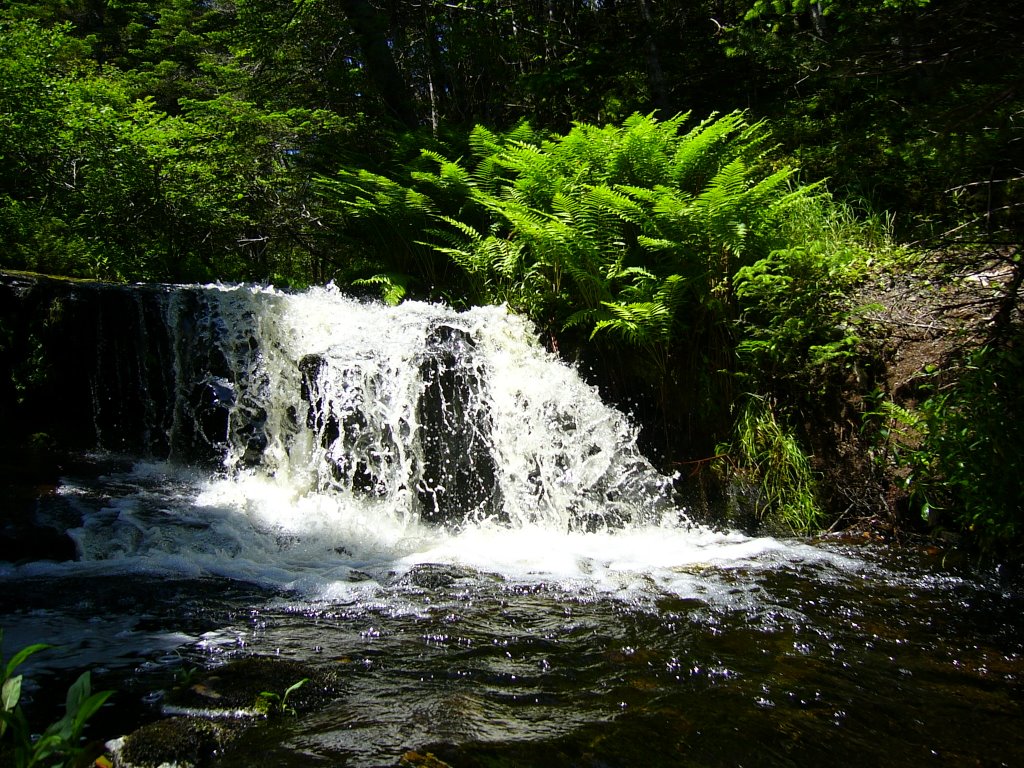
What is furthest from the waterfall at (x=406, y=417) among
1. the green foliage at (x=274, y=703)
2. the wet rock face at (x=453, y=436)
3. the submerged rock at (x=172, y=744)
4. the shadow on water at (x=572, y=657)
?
the submerged rock at (x=172, y=744)

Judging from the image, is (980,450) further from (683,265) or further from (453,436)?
(453,436)

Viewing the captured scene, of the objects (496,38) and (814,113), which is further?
(496,38)

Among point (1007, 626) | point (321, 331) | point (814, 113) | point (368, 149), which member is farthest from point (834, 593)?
point (368, 149)

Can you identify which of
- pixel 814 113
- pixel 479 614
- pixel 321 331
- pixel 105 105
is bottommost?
pixel 479 614

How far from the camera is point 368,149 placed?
10289 mm

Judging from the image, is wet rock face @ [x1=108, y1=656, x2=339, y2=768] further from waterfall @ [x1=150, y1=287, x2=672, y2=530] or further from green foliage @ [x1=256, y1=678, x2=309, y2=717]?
waterfall @ [x1=150, y1=287, x2=672, y2=530]

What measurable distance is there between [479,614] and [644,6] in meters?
8.40

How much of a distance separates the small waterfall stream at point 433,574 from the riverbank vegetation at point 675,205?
64 cm

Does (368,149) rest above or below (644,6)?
below

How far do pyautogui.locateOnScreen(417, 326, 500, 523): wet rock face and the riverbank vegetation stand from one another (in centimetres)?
102

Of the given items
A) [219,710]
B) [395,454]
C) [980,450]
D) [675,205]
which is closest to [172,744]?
[219,710]

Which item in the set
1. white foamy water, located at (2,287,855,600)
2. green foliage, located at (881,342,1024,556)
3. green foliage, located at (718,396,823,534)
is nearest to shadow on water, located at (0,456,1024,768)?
green foliage, located at (881,342,1024,556)

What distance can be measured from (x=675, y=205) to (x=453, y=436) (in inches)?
106

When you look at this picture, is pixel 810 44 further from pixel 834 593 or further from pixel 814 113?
pixel 834 593
